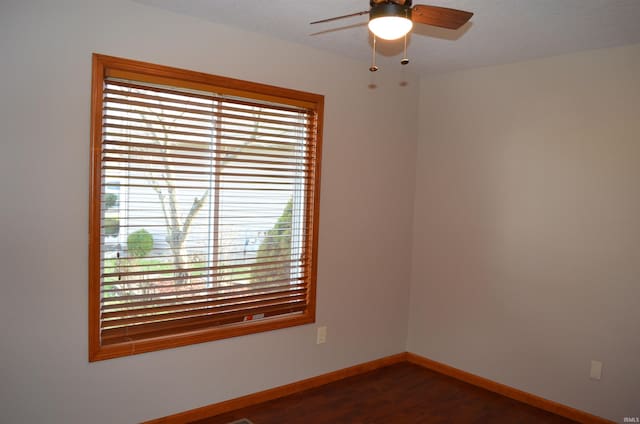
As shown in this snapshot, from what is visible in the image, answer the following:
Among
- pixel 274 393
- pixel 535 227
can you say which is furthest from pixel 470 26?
pixel 274 393

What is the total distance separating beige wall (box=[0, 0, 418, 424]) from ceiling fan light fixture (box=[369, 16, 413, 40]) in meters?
1.40

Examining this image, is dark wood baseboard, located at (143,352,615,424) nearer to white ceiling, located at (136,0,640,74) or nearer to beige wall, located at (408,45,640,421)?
beige wall, located at (408,45,640,421)

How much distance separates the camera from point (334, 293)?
12.6 feet

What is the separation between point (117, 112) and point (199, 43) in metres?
0.66

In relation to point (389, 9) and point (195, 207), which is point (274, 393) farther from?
point (389, 9)

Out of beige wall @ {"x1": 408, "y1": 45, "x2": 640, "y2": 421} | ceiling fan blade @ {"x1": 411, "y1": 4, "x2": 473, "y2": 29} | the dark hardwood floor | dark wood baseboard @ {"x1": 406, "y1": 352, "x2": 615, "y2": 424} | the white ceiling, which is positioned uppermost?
the white ceiling

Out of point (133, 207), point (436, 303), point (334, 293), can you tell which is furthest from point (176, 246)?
point (436, 303)

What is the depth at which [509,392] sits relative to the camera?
12.2 ft

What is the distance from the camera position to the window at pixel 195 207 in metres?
2.76

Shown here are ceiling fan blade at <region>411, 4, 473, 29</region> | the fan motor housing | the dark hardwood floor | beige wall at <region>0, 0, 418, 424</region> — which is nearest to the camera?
the fan motor housing

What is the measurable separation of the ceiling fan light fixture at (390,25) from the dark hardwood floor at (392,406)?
8.06 feet

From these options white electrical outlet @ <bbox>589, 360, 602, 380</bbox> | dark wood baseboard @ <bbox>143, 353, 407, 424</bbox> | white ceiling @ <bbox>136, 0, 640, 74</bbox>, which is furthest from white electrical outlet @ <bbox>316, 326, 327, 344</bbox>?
white ceiling @ <bbox>136, 0, 640, 74</bbox>

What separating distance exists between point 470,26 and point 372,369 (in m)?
2.82

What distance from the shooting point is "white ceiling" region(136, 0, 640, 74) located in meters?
2.57
